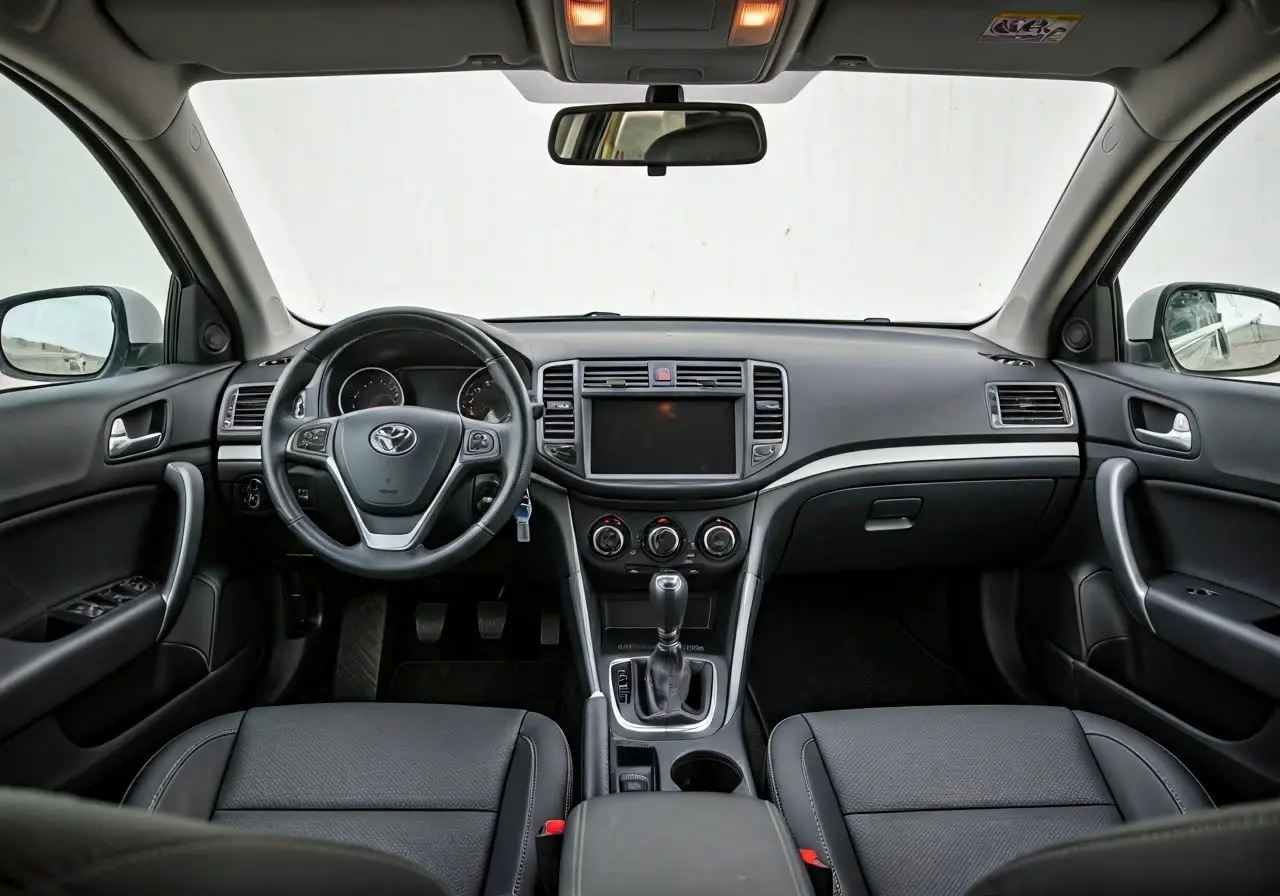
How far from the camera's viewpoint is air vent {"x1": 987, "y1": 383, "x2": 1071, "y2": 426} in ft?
8.66

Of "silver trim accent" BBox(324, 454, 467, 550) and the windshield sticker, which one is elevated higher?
the windshield sticker

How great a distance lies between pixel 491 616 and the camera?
297cm

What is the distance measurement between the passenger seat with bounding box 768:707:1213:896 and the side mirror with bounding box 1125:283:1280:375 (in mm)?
1111

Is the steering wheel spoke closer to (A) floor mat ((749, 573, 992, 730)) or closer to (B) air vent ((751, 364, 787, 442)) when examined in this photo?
(B) air vent ((751, 364, 787, 442))

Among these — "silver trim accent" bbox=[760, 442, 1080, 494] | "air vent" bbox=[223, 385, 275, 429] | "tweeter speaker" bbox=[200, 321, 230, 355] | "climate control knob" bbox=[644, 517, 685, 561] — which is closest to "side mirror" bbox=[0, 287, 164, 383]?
"tweeter speaker" bbox=[200, 321, 230, 355]

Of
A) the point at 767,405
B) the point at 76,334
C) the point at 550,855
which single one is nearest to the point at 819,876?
the point at 550,855

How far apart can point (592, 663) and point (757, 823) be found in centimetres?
107

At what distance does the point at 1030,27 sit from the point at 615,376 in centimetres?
137

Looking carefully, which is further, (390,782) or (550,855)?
(390,782)

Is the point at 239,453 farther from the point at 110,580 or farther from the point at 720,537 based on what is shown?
the point at 720,537

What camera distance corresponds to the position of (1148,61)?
6.56 ft

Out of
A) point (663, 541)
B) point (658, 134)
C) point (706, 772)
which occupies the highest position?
point (658, 134)

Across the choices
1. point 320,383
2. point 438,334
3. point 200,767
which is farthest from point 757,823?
point 320,383

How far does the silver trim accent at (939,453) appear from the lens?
102 inches
